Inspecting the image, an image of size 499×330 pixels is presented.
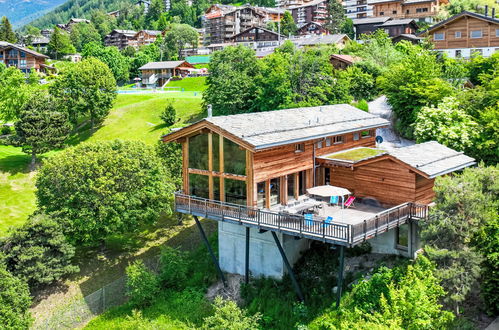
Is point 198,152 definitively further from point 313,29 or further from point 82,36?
point 82,36

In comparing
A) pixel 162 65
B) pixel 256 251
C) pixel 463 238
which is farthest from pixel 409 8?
pixel 463 238

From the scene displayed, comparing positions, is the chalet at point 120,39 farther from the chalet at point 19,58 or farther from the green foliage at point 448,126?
the green foliage at point 448,126

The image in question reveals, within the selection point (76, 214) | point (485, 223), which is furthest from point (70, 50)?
point (485, 223)

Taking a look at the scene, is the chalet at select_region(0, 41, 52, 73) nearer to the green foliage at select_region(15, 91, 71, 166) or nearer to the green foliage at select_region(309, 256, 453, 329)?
the green foliage at select_region(15, 91, 71, 166)

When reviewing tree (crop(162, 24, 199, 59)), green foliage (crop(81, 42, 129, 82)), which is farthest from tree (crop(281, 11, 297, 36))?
green foliage (crop(81, 42, 129, 82))

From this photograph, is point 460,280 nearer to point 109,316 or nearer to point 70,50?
point 109,316

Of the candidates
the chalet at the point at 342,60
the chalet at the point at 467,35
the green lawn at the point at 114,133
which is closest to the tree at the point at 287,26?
the green lawn at the point at 114,133
